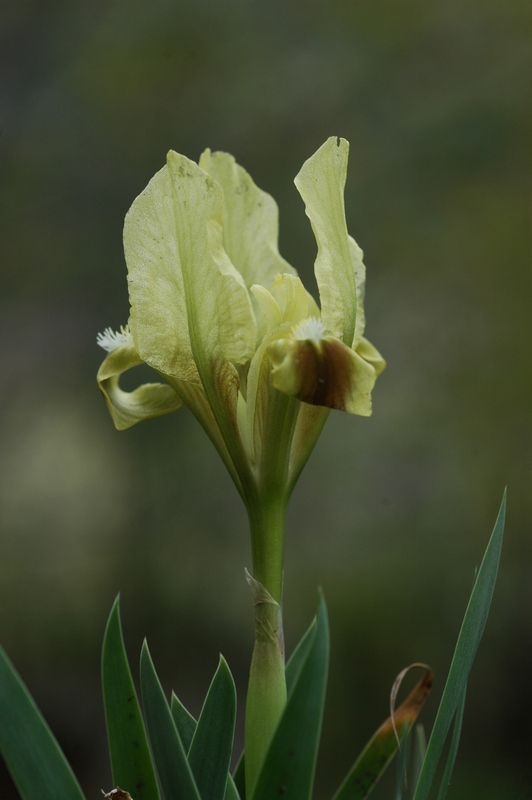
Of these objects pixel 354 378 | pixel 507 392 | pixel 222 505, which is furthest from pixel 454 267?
pixel 354 378

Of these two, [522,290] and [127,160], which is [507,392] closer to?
[522,290]

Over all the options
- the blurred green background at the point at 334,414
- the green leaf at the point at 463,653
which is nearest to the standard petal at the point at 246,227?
the green leaf at the point at 463,653

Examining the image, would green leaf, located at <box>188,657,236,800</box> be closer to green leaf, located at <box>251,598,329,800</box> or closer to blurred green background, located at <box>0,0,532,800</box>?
green leaf, located at <box>251,598,329,800</box>

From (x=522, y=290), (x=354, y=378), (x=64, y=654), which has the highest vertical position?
(x=522, y=290)

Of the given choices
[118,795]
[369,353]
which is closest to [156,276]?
[369,353]

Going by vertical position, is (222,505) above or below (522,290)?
below

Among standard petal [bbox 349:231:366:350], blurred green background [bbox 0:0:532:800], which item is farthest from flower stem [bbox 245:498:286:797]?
blurred green background [bbox 0:0:532:800]
